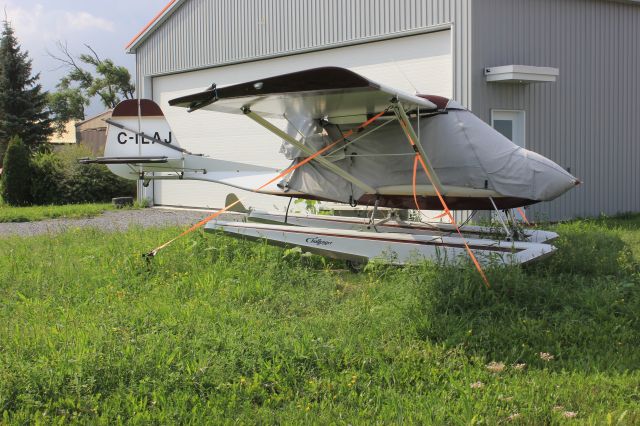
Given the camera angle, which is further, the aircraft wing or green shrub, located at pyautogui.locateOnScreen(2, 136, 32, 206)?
green shrub, located at pyautogui.locateOnScreen(2, 136, 32, 206)

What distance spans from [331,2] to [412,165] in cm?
766

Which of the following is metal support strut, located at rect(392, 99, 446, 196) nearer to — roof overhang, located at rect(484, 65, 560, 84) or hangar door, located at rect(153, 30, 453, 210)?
hangar door, located at rect(153, 30, 453, 210)

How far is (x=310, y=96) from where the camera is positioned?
744cm

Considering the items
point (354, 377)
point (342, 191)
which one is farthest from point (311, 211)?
point (354, 377)

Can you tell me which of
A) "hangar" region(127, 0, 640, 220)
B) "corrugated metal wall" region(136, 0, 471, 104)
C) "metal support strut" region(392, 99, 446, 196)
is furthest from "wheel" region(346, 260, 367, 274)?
"corrugated metal wall" region(136, 0, 471, 104)

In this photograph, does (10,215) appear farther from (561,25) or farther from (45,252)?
(561,25)

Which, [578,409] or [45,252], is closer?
[578,409]

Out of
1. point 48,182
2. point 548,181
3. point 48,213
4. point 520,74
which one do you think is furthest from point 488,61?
point 48,182

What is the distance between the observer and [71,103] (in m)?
64.1

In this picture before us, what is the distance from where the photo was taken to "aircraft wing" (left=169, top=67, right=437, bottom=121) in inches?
244

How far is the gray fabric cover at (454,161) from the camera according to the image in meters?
7.55

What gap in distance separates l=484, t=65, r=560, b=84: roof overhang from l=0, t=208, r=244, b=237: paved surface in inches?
229

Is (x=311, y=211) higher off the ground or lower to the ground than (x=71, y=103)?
lower

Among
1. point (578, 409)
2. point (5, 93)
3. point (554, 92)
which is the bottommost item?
point (578, 409)
